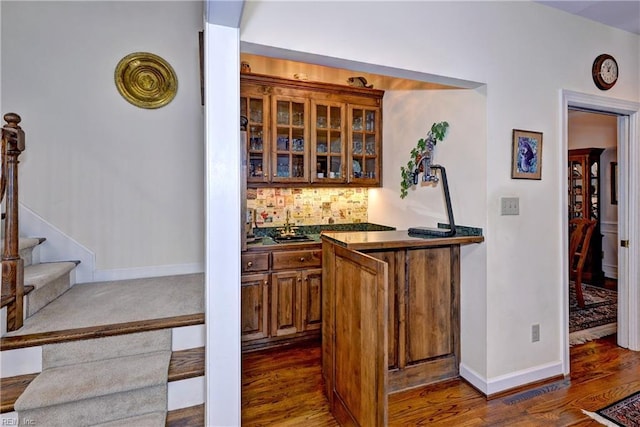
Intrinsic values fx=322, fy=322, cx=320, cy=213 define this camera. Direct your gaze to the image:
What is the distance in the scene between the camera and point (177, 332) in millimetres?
2082

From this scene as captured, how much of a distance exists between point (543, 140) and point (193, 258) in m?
3.17

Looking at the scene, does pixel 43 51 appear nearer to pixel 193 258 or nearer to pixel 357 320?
pixel 193 258

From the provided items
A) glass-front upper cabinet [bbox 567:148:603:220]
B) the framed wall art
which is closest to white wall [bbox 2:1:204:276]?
the framed wall art

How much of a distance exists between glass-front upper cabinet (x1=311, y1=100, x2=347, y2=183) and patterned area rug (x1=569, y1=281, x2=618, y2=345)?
274 cm

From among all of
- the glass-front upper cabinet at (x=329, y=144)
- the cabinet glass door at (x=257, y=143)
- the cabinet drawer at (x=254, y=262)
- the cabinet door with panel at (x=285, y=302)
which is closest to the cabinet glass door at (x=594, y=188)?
the glass-front upper cabinet at (x=329, y=144)

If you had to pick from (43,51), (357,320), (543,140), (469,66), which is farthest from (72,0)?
(543,140)

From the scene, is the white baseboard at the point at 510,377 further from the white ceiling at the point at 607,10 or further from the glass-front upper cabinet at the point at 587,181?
the glass-front upper cabinet at the point at 587,181

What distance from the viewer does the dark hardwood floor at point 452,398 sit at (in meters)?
1.98

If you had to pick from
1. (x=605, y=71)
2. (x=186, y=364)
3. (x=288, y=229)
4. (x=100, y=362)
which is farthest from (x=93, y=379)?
(x=605, y=71)

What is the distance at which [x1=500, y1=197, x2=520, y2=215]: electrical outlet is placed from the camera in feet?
7.44

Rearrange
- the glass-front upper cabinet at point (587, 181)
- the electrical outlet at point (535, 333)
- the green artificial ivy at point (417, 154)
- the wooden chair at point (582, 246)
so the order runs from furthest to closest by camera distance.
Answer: the glass-front upper cabinet at point (587, 181), the wooden chair at point (582, 246), the green artificial ivy at point (417, 154), the electrical outlet at point (535, 333)

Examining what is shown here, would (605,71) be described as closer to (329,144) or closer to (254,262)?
(329,144)

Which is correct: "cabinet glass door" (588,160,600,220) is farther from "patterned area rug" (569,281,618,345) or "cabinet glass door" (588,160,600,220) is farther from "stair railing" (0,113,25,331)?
"stair railing" (0,113,25,331)

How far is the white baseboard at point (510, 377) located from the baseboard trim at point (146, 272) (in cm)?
251
